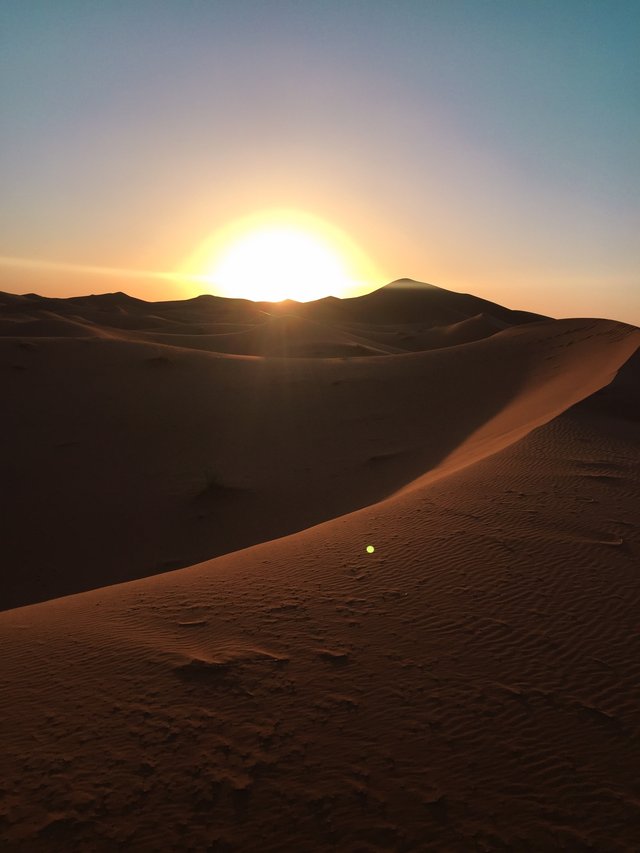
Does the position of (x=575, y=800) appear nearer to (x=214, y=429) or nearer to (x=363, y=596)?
(x=363, y=596)

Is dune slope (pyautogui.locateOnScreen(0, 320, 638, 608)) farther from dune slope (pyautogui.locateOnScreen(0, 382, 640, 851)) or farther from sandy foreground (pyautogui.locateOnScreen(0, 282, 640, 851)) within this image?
Result: dune slope (pyautogui.locateOnScreen(0, 382, 640, 851))

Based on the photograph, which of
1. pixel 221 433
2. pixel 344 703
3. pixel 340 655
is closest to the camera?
pixel 344 703

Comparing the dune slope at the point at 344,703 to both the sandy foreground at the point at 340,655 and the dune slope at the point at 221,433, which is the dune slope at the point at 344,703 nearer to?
the sandy foreground at the point at 340,655

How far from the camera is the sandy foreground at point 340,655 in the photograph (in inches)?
99.2

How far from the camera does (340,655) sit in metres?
3.64

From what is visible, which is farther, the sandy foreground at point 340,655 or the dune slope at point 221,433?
the dune slope at point 221,433

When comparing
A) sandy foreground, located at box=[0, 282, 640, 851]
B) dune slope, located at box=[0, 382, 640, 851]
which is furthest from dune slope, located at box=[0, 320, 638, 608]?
dune slope, located at box=[0, 382, 640, 851]

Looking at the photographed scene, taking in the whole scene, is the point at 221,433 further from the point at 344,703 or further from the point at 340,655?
the point at 344,703

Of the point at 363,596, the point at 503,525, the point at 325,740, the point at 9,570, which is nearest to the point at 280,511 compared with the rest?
the point at 9,570

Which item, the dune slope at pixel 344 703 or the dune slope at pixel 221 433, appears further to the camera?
the dune slope at pixel 221 433

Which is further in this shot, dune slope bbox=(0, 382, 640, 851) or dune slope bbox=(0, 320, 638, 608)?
dune slope bbox=(0, 320, 638, 608)

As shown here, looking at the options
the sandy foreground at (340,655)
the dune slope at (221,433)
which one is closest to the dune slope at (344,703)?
the sandy foreground at (340,655)

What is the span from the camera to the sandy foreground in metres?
2.52

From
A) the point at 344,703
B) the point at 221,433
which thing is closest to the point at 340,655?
the point at 344,703
